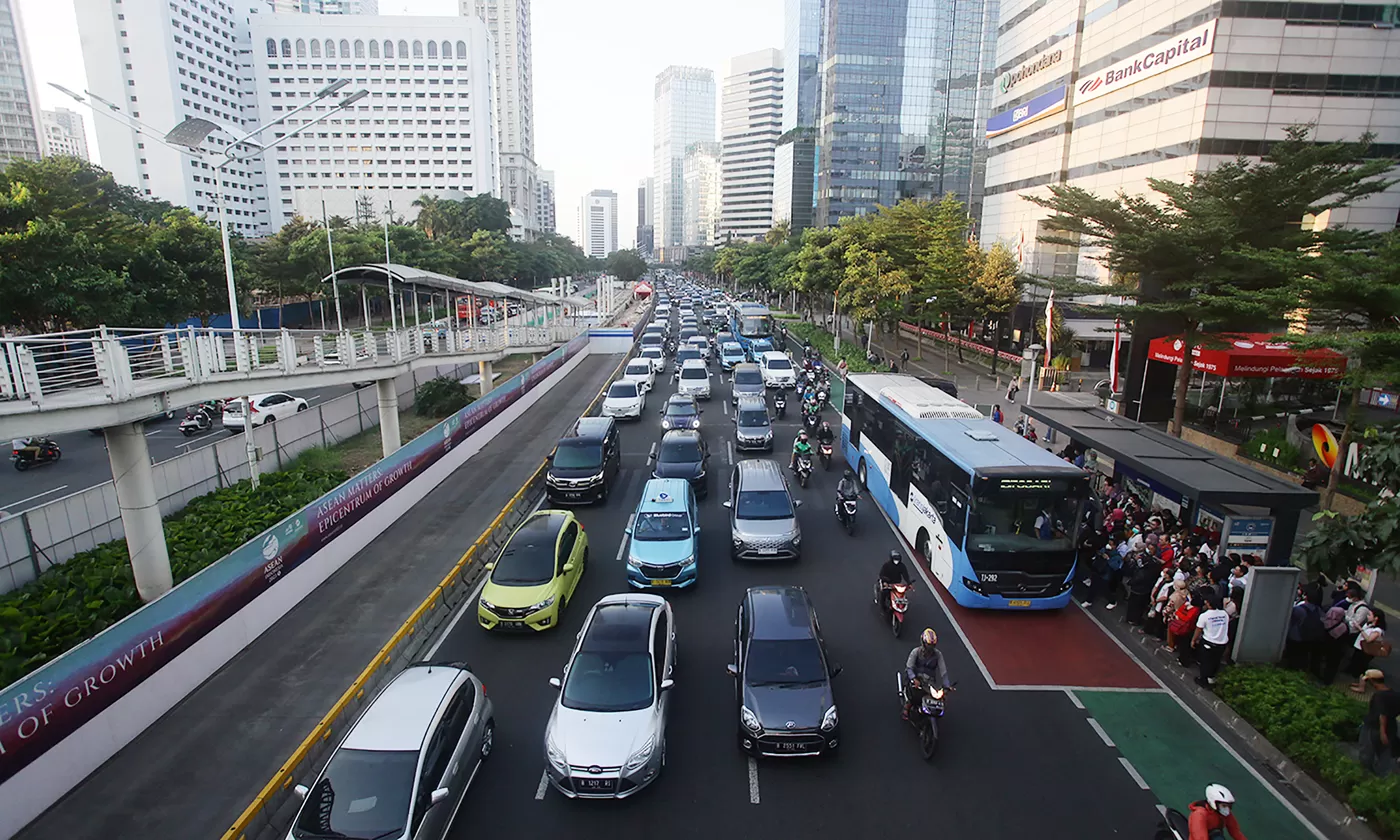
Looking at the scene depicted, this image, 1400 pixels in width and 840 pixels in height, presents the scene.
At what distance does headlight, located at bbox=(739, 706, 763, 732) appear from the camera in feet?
28.6

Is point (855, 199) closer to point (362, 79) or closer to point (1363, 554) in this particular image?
point (362, 79)

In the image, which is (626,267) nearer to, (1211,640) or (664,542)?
(664,542)

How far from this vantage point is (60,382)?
1078cm

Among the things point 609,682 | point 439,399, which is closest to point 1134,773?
point 609,682

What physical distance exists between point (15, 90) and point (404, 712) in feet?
436

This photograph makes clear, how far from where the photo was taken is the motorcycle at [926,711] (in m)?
8.76

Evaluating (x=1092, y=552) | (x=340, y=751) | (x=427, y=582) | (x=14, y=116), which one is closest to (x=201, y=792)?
(x=340, y=751)

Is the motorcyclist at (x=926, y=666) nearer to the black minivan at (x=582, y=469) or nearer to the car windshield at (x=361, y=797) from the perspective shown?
the car windshield at (x=361, y=797)

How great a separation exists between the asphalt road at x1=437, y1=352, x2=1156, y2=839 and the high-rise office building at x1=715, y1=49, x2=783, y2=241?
16904cm

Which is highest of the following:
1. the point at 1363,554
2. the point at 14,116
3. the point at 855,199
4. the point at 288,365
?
the point at 14,116

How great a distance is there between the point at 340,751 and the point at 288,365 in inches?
413

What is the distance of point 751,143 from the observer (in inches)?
7008

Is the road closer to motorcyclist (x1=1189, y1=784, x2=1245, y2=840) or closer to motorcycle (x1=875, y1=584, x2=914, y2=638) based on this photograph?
motorcycle (x1=875, y1=584, x2=914, y2=638)

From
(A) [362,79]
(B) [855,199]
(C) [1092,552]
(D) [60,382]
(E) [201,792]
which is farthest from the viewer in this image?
(A) [362,79]
